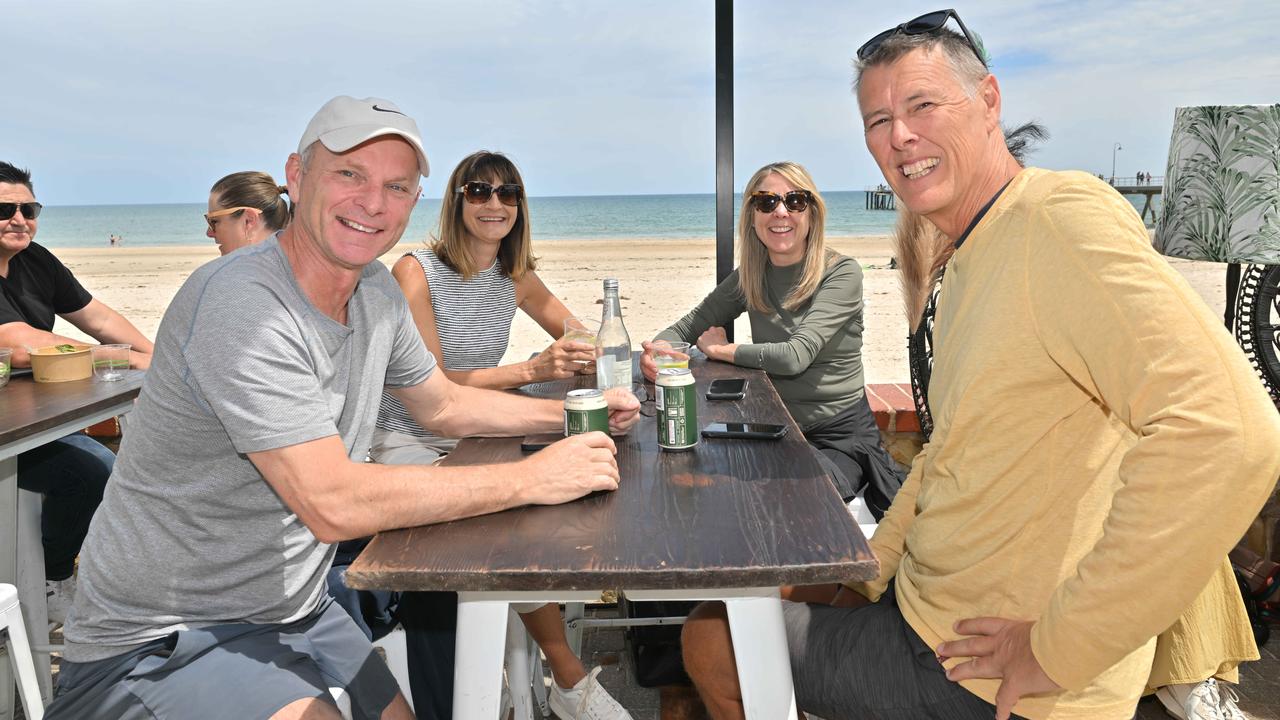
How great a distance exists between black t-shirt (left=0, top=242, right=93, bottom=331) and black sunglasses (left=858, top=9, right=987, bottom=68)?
2.97 m

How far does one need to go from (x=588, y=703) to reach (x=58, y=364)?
1836 millimetres

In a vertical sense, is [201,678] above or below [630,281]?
above

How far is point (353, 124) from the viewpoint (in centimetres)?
138

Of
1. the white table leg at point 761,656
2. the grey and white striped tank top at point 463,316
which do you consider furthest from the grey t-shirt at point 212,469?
the grey and white striped tank top at point 463,316

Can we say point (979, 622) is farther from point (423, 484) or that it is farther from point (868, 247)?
point (868, 247)

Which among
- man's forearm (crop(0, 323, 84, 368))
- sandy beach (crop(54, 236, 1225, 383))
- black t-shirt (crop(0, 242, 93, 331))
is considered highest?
black t-shirt (crop(0, 242, 93, 331))

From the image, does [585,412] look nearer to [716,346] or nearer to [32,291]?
[716,346]

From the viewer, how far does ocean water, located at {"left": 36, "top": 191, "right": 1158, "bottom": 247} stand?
2927cm

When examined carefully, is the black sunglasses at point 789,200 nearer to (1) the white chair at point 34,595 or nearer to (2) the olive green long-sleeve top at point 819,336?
(2) the olive green long-sleeve top at point 819,336

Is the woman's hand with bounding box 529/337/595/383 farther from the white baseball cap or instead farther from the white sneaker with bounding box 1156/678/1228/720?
Result: the white sneaker with bounding box 1156/678/1228/720

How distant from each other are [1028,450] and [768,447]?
0.60m

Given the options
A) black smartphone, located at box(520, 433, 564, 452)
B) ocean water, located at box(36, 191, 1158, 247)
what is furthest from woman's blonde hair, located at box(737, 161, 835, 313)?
ocean water, located at box(36, 191, 1158, 247)

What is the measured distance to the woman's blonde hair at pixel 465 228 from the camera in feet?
8.59

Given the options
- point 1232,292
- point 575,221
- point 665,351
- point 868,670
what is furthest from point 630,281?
→ point 575,221
